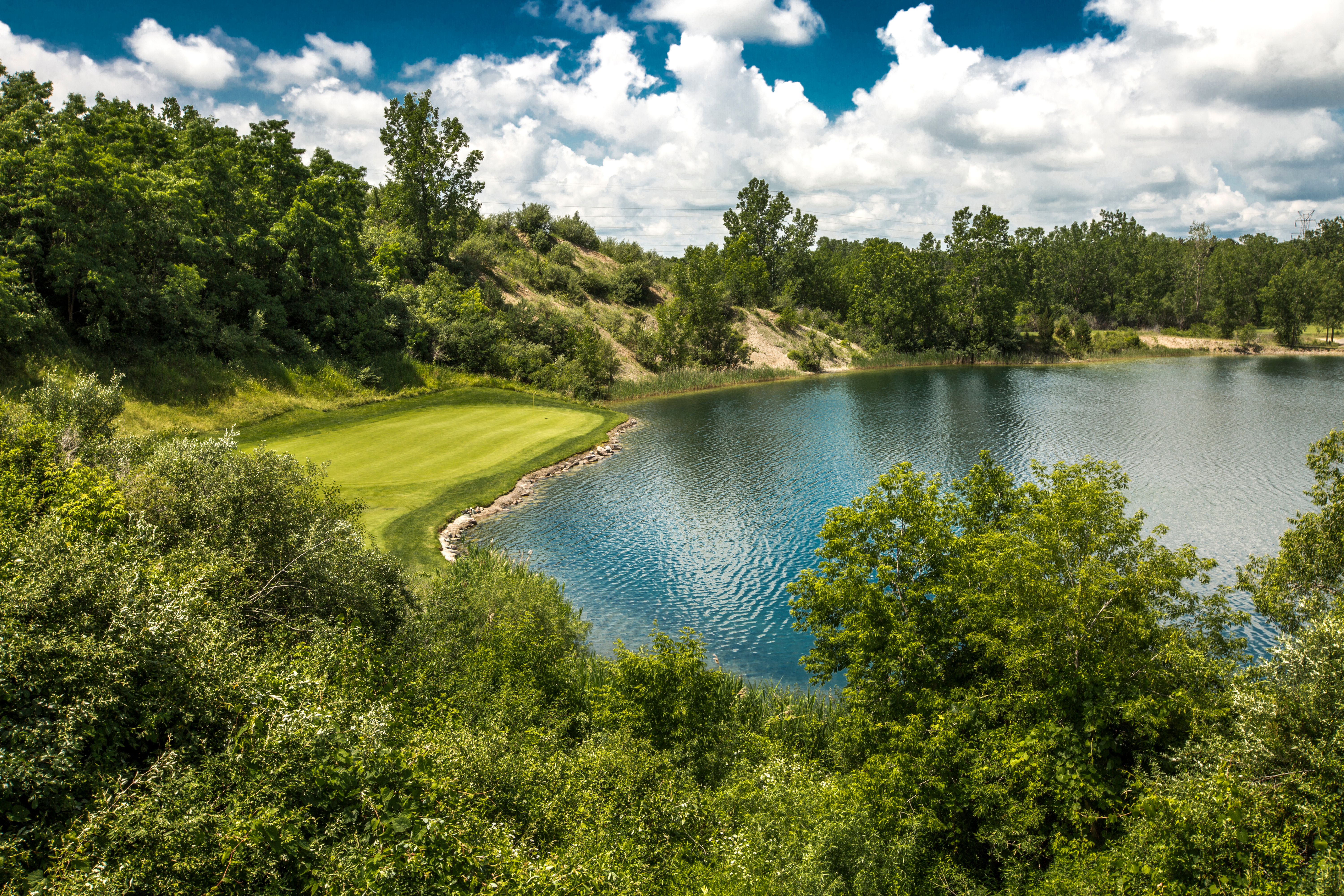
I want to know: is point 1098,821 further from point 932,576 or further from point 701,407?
point 701,407

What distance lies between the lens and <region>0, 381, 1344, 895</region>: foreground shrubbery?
26.5 ft

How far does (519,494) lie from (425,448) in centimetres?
845

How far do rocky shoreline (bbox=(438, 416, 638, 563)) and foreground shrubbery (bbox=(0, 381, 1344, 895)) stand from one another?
30.8 ft

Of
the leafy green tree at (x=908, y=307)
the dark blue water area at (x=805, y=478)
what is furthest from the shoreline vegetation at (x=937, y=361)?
the dark blue water area at (x=805, y=478)

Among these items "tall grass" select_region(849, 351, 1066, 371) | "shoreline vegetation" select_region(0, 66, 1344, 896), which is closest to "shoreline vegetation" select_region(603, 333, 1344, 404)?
"tall grass" select_region(849, 351, 1066, 371)

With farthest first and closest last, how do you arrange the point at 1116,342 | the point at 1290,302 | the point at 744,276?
the point at 744,276, the point at 1116,342, the point at 1290,302

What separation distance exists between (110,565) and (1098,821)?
56.6 ft

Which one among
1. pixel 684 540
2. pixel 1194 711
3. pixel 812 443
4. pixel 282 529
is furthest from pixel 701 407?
Answer: pixel 1194 711

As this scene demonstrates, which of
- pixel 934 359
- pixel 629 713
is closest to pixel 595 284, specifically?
pixel 934 359

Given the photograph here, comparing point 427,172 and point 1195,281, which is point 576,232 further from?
point 1195,281

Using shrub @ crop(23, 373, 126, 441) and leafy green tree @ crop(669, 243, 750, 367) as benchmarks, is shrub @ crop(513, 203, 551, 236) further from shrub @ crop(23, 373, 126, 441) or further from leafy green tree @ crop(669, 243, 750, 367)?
shrub @ crop(23, 373, 126, 441)

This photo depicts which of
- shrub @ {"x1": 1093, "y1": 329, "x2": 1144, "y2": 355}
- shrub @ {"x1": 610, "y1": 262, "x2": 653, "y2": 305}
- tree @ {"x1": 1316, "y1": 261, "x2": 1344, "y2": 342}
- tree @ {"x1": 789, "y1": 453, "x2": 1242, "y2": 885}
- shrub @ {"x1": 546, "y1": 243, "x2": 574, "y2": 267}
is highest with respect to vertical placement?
shrub @ {"x1": 546, "y1": 243, "x2": 574, "y2": 267}

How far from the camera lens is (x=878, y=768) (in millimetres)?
12836

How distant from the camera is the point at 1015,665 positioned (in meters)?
12.3
